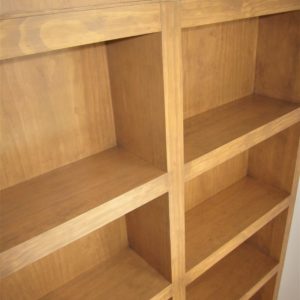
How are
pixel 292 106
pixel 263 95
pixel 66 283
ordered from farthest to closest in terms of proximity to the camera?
1. pixel 263 95
2. pixel 292 106
3. pixel 66 283

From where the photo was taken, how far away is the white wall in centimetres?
157

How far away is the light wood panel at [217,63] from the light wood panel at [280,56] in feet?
0.11

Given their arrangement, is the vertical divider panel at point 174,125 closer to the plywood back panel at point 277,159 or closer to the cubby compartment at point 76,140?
the cubby compartment at point 76,140

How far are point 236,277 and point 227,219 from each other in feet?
1.03

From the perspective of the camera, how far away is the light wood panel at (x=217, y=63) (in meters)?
1.01

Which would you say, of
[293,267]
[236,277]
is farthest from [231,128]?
[293,267]

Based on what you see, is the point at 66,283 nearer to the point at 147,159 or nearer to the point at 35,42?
the point at 147,159

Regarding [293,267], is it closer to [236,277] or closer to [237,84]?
[236,277]

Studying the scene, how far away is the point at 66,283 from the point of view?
96 centimetres

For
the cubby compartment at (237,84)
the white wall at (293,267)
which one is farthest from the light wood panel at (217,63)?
the white wall at (293,267)

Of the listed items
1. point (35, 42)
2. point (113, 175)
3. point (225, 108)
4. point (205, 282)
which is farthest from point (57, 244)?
point (205, 282)

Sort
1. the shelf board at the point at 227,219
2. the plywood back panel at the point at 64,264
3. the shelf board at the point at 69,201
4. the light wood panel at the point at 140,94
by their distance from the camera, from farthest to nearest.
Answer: the shelf board at the point at 227,219, the plywood back panel at the point at 64,264, the light wood panel at the point at 140,94, the shelf board at the point at 69,201

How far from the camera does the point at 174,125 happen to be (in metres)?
0.75

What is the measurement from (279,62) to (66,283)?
1.06 meters
